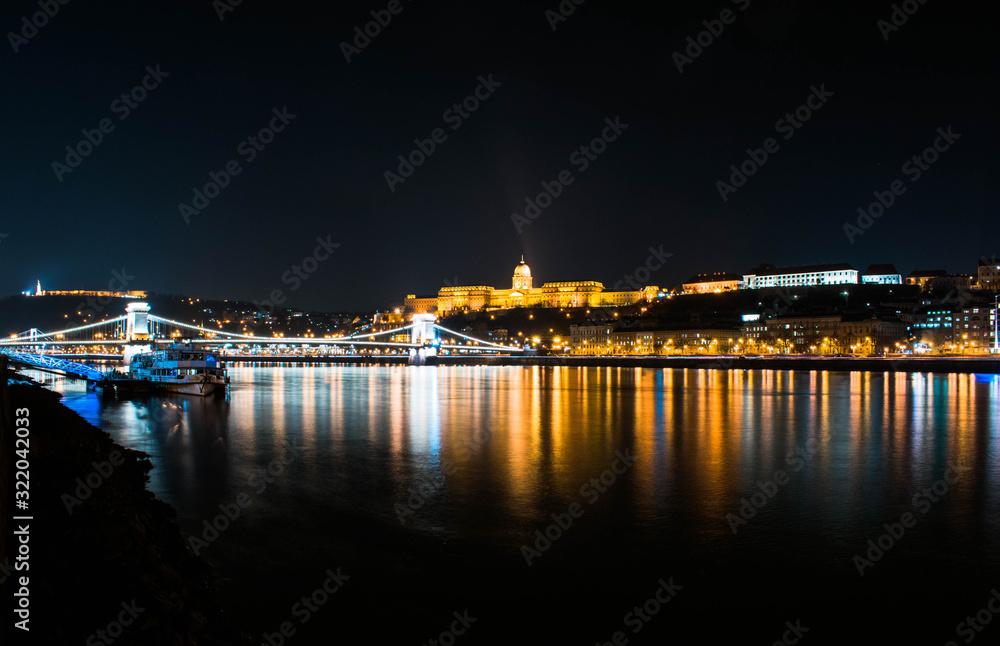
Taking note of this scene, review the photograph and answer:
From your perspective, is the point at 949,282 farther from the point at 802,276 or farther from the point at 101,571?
the point at 101,571

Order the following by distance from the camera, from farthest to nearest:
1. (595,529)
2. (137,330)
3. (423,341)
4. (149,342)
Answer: (423,341), (137,330), (149,342), (595,529)

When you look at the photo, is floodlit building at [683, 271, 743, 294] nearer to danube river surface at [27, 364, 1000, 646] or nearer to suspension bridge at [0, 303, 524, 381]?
suspension bridge at [0, 303, 524, 381]

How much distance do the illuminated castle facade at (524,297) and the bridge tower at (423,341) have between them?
122 ft

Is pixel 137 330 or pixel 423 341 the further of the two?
pixel 423 341

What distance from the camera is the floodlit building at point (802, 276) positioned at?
7750cm

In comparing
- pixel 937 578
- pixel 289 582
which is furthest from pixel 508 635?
pixel 937 578

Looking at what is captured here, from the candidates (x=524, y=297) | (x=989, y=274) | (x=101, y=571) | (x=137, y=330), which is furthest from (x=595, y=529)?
(x=524, y=297)

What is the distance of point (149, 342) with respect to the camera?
44.8 meters

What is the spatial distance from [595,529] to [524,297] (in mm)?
97152

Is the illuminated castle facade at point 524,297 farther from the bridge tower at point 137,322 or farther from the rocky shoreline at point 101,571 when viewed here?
the rocky shoreline at point 101,571

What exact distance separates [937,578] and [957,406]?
16.4 m

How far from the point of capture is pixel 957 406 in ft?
64.6

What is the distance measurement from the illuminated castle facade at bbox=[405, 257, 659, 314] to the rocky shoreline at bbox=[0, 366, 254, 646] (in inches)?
3530

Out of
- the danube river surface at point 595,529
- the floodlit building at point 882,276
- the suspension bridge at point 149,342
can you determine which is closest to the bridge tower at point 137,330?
the suspension bridge at point 149,342
